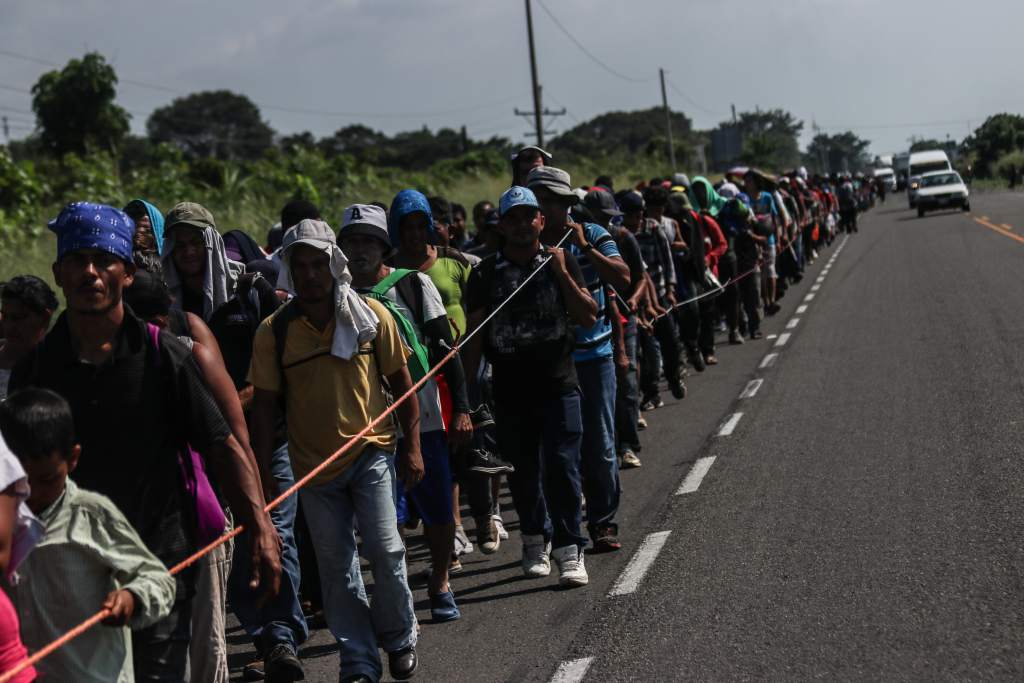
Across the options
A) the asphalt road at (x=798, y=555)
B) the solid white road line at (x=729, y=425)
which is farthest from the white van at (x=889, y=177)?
the solid white road line at (x=729, y=425)

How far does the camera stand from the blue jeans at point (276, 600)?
18.8 feet

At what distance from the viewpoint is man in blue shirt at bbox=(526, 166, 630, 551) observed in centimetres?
744

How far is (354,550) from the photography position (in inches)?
215

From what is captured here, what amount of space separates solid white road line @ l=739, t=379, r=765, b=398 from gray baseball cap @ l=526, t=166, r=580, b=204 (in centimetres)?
536

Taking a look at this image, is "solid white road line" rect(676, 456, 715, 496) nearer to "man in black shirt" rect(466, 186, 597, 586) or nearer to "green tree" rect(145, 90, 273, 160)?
"man in black shirt" rect(466, 186, 597, 586)

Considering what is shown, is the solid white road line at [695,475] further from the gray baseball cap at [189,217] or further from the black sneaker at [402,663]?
the gray baseball cap at [189,217]

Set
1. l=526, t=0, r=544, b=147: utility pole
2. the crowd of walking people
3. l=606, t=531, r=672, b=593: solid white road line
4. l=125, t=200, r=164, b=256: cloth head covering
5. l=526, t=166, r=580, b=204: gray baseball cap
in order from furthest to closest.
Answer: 1. l=526, t=0, r=544, b=147: utility pole
2. l=526, t=166, r=580, b=204: gray baseball cap
3. l=606, t=531, r=672, b=593: solid white road line
4. l=125, t=200, r=164, b=256: cloth head covering
5. the crowd of walking people

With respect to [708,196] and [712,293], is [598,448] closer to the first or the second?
[712,293]

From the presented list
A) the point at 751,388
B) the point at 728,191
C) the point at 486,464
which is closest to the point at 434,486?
the point at 486,464

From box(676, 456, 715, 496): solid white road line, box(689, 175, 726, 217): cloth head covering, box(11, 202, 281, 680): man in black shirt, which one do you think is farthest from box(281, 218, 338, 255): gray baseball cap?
box(689, 175, 726, 217): cloth head covering

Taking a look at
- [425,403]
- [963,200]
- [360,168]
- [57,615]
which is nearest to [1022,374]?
[425,403]

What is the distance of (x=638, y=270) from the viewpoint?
387 inches

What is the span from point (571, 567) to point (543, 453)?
62 centimetres

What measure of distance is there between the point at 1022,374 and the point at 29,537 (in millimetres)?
9647
